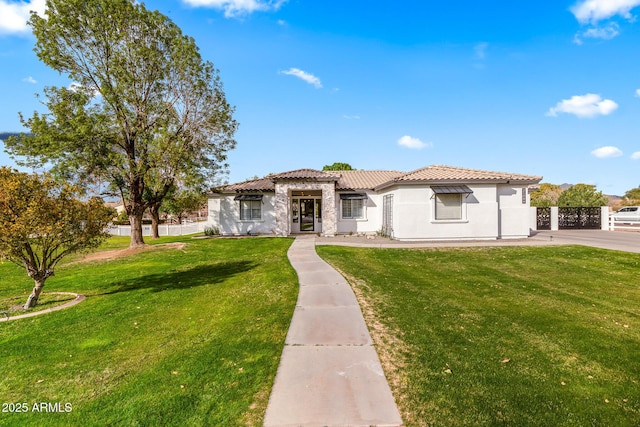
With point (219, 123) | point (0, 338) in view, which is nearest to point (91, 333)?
point (0, 338)

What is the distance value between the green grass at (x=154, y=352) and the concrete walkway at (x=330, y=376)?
23cm

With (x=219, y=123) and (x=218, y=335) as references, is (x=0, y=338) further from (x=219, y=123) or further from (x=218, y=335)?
(x=219, y=123)

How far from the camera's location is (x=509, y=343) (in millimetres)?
4570

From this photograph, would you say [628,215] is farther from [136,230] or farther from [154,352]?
[136,230]

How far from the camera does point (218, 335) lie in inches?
197

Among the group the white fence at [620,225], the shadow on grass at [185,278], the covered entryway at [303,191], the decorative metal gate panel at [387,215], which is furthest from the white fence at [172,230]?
the white fence at [620,225]

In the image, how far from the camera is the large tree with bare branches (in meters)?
15.3

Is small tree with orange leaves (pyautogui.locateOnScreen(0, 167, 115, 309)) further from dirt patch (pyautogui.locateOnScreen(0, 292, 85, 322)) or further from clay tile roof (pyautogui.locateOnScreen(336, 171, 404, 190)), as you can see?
clay tile roof (pyautogui.locateOnScreen(336, 171, 404, 190))

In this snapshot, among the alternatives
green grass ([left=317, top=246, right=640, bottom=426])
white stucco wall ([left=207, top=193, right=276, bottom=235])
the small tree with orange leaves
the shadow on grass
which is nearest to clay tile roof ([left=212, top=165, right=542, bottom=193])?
white stucco wall ([left=207, top=193, right=276, bottom=235])

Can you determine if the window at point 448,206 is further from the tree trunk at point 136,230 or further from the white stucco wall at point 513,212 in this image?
the tree trunk at point 136,230

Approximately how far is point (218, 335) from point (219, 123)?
16526 millimetres

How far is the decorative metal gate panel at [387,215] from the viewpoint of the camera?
701 inches

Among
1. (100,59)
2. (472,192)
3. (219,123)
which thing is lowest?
(472,192)

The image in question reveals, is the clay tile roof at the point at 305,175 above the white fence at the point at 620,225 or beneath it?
above
